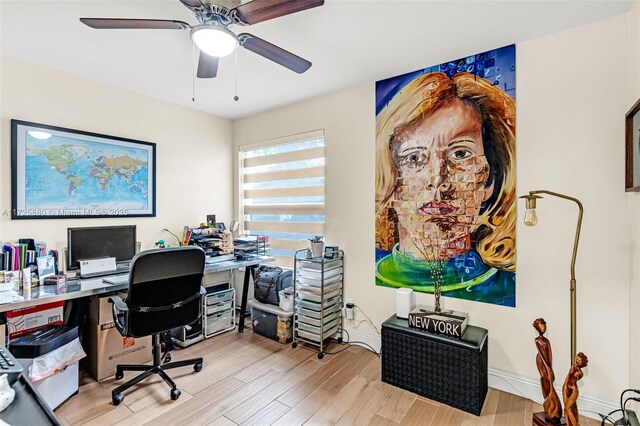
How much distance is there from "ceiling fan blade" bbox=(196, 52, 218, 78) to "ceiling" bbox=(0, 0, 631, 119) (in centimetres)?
25

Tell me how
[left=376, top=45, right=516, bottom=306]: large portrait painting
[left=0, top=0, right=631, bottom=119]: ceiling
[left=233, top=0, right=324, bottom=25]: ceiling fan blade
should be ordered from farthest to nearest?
[left=376, top=45, right=516, bottom=306]: large portrait painting
[left=0, top=0, right=631, bottom=119]: ceiling
[left=233, top=0, right=324, bottom=25]: ceiling fan blade

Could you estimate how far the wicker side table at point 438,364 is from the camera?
6.48ft

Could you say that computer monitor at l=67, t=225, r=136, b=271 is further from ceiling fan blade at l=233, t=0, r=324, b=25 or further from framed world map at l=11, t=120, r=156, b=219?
ceiling fan blade at l=233, t=0, r=324, b=25

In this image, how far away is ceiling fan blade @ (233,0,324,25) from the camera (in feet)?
4.55

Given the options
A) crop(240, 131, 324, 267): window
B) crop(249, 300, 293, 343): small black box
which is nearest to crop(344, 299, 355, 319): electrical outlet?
crop(249, 300, 293, 343): small black box

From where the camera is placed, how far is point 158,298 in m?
2.04

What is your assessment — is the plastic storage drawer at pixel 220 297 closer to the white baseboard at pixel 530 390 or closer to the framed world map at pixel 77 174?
the framed world map at pixel 77 174

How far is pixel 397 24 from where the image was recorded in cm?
194

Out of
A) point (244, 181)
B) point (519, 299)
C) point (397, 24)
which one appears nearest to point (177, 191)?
point (244, 181)

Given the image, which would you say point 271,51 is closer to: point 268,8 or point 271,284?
point 268,8

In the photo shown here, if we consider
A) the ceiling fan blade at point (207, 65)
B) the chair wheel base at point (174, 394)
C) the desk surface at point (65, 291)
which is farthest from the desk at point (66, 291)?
the ceiling fan blade at point (207, 65)

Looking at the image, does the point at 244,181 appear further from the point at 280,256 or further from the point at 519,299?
the point at 519,299

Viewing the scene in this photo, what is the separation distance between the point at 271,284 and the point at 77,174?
1.99 m

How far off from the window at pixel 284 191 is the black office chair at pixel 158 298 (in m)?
1.36
